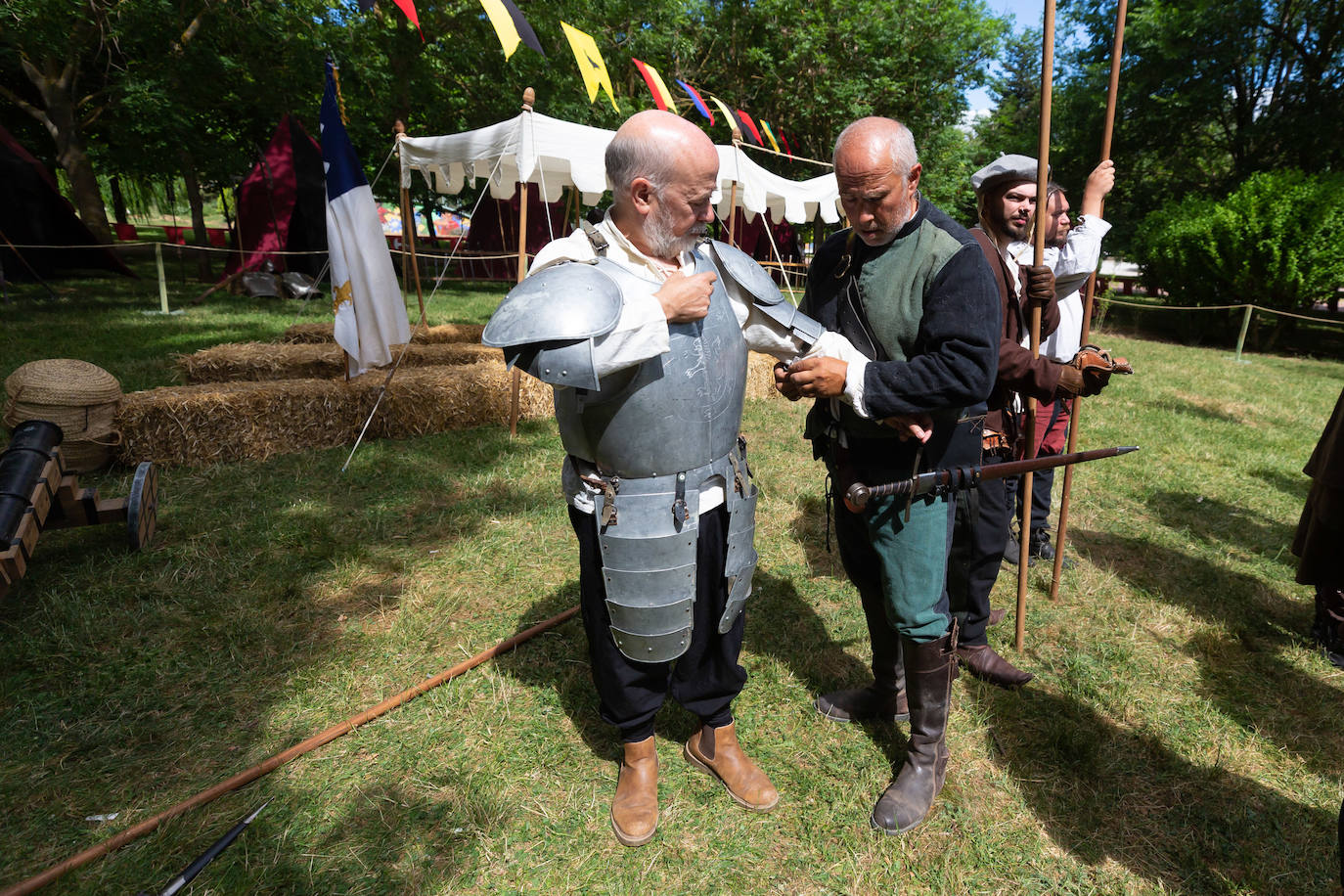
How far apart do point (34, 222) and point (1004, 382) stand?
14.4m

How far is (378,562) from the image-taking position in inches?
135

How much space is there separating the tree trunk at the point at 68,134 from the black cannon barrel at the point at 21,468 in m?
12.4

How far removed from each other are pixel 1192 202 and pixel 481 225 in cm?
Result: 1630

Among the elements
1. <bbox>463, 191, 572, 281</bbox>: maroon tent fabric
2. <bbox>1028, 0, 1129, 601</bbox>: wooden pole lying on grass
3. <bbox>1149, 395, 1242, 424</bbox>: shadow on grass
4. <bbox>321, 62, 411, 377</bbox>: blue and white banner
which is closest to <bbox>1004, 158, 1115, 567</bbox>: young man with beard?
<bbox>1028, 0, 1129, 601</bbox>: wooden pole lying on grass

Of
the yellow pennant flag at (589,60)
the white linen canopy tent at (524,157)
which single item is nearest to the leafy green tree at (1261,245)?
the white linen canopy tent at (524,157)

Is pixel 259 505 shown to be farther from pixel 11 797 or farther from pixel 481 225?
pixel 481 225

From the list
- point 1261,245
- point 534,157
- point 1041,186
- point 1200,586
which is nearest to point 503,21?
point 534,157

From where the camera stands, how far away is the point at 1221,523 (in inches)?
161

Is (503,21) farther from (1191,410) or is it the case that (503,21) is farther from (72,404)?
(1191,410)

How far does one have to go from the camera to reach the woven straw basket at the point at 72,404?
391 centimetres

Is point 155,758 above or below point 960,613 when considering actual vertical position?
below

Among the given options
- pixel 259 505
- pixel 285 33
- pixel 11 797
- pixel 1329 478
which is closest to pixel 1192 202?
pixel 1329 478

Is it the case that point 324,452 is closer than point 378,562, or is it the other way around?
point 378,562

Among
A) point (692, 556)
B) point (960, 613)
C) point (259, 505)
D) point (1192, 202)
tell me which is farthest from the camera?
point (1192, 202)
